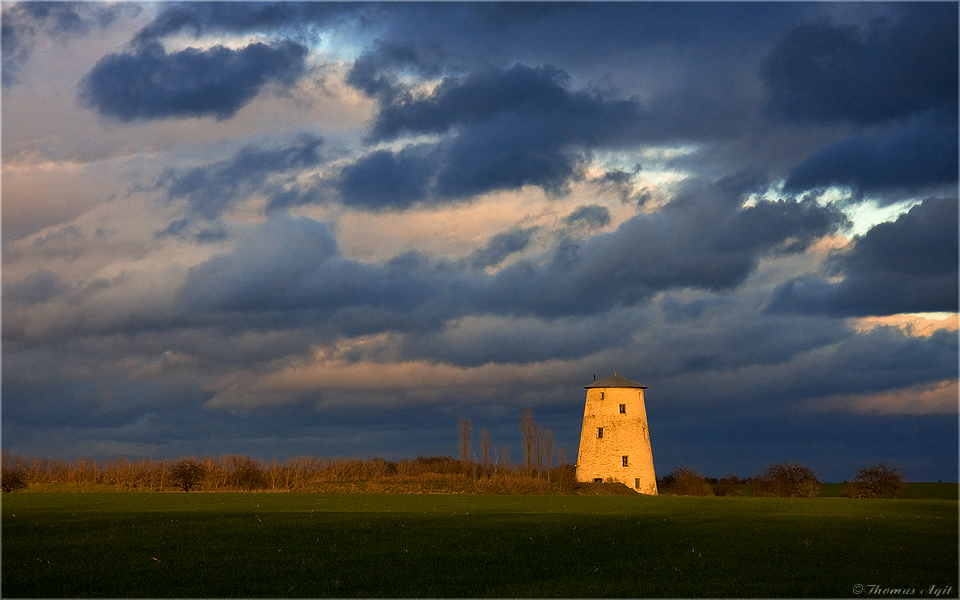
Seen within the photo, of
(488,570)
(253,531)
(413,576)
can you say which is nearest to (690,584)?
(488,570)

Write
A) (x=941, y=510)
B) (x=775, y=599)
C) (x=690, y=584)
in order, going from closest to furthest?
(x=775, y=599) → (x=690, y=584) → (x=941, y=510)

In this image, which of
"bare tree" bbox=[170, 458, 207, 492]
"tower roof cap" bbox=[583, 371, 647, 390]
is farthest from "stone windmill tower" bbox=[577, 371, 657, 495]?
"bare tree" bbox=[170, 458, 207, 492]

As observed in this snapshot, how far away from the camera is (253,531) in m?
21.9

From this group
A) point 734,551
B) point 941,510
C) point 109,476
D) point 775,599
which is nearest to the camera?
point 775,599

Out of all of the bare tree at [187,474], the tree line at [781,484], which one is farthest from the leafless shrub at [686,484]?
the bare tree at [187,474]

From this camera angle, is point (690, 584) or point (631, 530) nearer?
point (690, 584)

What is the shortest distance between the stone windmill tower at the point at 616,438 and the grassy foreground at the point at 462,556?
1312 inches

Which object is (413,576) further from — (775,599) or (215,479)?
(215,479)

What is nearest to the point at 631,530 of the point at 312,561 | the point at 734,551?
the point at 734,551

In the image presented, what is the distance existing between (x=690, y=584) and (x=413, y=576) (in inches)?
207

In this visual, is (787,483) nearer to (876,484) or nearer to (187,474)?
(876,484)

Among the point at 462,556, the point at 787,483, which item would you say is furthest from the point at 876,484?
the point at 462,556

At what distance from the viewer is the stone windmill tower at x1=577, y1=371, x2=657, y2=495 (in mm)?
61062

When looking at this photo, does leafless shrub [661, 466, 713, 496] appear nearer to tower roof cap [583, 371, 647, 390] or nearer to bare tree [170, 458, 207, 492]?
tower roof cap [583, 371, 647, 390]
